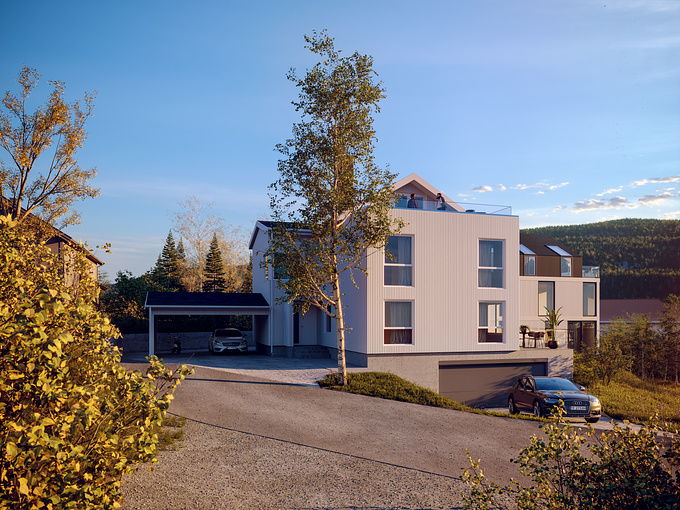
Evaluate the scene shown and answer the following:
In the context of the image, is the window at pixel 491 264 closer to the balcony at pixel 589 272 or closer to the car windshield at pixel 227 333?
the car windshield at pixel 227 333

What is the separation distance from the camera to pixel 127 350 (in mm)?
28578

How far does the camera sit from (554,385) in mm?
16859

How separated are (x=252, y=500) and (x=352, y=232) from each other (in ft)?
38.0

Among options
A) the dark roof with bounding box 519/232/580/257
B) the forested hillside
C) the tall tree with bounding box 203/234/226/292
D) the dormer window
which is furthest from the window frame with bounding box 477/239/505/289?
the forested hillside

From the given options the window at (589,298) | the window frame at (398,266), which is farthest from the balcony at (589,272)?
the window frame at (398,266)

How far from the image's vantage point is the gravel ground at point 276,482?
282 inches

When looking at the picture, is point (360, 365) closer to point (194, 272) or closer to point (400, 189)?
point (400, 189)

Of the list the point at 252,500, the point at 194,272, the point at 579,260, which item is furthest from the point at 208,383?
the point at 194,272

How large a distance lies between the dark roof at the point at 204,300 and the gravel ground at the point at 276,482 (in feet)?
46.3

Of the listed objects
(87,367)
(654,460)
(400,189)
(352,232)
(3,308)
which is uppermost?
(400,189)

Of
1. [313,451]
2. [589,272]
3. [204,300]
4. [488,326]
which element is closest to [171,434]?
[313,451]

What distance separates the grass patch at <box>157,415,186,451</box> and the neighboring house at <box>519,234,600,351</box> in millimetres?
23982

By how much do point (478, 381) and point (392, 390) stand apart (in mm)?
6780

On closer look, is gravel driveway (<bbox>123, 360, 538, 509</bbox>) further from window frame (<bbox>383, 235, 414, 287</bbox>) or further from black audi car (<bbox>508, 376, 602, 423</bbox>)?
window frame (<bbox>383, 235, 414, 287</bbox>)
